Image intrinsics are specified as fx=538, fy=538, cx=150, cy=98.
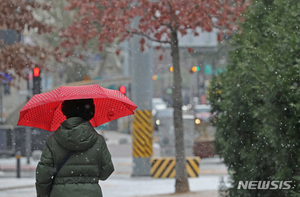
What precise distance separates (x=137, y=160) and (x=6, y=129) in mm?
8941

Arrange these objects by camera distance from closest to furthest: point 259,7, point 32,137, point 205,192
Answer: point 259,7, point 205,192, point 32,137

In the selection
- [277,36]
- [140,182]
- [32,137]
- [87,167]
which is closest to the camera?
[87,167]

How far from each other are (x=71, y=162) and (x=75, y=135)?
25 cm

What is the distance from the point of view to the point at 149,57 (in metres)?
15.5

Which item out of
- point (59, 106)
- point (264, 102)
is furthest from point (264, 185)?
point (59, 106)

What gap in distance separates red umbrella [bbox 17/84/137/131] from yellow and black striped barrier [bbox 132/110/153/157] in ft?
31.5

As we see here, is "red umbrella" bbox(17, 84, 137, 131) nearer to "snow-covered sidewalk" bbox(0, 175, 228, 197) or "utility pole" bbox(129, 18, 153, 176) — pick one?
"snow-covered sidewalk" bbox(0, 175, 228, 197)

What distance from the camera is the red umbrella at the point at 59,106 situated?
16.1 ft

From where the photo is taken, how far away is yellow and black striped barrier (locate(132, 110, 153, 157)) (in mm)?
15273

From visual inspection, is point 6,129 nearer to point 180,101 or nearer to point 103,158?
point 180,101

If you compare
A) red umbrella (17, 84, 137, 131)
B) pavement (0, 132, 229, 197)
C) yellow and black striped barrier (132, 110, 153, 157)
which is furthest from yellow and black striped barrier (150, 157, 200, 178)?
red umbrella (17, 84, 137, 131)

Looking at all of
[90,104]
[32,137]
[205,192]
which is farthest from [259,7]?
[32,137]

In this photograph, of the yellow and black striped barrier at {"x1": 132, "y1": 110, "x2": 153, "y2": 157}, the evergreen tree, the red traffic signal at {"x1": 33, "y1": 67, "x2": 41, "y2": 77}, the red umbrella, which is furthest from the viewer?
the yellow and black striped barrier at {"x1": 132, "y1": 110, "x2": 153, "y2": 157}

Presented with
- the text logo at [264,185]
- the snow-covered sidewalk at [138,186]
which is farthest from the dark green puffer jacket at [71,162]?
the snow-covered sidewalk at [138,186]
